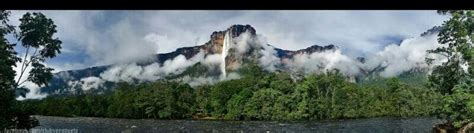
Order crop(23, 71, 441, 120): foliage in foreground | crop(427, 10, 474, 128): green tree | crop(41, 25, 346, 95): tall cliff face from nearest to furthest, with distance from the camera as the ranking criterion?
crop(427, 10, 474, 128): green tree → crop(23, 71, 441, 120): foliage in foreground → crop(41, 25, 346, 95): tall cliff face

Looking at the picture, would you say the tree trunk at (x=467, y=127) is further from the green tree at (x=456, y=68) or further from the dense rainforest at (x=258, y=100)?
the dense rainforest at (x=258, y=100)

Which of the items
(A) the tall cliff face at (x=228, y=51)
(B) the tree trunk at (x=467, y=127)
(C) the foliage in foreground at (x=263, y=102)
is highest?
(A) the tall cliff face at (x=228, y=51)

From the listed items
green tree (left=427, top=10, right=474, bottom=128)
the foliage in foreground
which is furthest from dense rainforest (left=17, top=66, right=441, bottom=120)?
green tree (left=427, top=10, right=474, bottom=128)

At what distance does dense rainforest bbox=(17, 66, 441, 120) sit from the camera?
3559 cm

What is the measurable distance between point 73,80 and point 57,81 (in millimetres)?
5680

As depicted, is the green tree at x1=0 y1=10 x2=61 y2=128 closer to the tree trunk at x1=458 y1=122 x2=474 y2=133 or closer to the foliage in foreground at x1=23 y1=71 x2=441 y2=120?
the tree trunk at x1=458 y1=122 x2=474 y2=133

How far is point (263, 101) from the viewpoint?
36156mm

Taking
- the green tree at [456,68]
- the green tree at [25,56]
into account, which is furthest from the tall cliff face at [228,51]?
the green tree at [25,56]

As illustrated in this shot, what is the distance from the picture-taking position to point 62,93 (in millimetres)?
37719

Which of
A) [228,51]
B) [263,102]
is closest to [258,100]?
[263,102]

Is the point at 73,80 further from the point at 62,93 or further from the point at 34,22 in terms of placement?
the point at 34,22

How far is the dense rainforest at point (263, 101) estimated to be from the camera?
35.6 m

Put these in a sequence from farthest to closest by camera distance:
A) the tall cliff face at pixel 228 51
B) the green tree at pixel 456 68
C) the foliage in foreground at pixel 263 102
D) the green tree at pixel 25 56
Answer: the tall cliff face at pixel 228 51, the foliage in foreground at pixel 263 102, the green tree at pixel 456 68, the green tree at pixel 25 56
